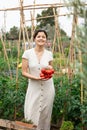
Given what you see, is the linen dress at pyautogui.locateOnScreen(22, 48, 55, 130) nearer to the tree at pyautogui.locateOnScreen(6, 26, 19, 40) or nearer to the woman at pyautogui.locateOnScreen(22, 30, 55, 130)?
the woman at pyautogui.locateOnScreen(22, 30, 55, 130)

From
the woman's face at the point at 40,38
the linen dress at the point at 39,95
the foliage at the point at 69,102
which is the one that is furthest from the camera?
the foliage at the point at 69,102

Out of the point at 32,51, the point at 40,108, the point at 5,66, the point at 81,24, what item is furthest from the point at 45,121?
the point at 5,66

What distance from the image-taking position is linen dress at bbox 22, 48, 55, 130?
463 cm

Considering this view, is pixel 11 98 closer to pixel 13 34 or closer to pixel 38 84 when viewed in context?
pixel 38 84

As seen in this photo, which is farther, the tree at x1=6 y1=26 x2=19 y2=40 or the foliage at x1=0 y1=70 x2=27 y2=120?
the tree at x1=6 y1=26 x2=19 y2=40

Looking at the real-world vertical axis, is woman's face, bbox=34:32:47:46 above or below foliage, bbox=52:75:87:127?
above

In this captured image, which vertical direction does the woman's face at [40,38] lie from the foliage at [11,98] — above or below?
above

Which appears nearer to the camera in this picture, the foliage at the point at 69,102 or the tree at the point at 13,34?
the foliage at the point at 69,102

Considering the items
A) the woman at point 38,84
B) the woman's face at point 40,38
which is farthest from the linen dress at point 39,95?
the woman's face at point 40,38

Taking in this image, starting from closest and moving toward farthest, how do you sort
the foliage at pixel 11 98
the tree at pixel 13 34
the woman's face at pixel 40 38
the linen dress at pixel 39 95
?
the woman's face at pixel 40 38
the linen dress at pixel 39 95
the foliage at pixel 11 98
the tree at pixel 13 34

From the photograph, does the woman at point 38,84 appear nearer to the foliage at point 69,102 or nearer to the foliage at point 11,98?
the foliage at point 69,102

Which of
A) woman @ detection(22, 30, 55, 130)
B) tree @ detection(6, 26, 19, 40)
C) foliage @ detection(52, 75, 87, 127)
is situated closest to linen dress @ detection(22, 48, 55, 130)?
woman @ detection(22, 30, 55, 130)

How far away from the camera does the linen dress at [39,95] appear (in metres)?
4.63

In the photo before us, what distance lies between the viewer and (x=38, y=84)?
4.71m
